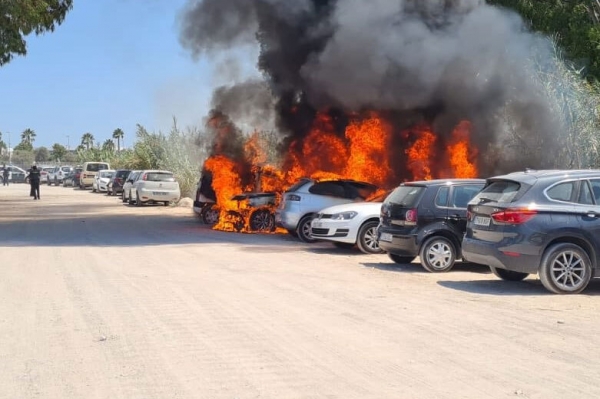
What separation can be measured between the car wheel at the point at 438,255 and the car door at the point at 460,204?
0.93ft

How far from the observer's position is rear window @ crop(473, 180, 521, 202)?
1007 cm

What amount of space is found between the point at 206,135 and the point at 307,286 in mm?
16921

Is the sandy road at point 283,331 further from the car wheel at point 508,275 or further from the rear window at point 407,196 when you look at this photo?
the rear window at point 407,196

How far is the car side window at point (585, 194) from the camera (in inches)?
389

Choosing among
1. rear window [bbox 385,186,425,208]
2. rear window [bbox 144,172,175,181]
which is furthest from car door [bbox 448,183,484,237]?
rear window [bbox 144,172,175,181]

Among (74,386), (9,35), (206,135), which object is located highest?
(9,35)

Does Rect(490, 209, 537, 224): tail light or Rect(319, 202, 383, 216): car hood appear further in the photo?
Rect(319, 202, 383, 216): car hood

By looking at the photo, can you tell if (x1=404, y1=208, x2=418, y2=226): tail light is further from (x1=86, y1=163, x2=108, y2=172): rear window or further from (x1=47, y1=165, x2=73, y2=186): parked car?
(x1=47, y1=165, x2=73, y2=186): parked car

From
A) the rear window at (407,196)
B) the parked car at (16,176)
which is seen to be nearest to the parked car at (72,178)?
the parked car at (16,176)

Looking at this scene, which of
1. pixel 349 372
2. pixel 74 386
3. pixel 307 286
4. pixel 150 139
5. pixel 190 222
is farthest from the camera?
pixel 150 139

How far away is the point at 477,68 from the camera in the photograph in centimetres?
2066

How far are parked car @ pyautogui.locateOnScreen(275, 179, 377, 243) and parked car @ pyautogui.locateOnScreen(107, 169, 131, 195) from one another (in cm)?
2712

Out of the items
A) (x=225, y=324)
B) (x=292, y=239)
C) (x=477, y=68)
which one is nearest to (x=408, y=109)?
(x=477, y=68)

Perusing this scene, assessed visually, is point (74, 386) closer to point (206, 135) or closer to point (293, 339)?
point (293, 339)
